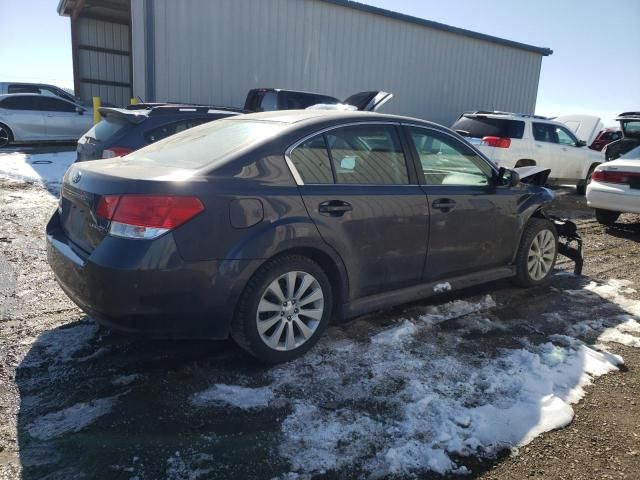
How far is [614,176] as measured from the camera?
779 cm

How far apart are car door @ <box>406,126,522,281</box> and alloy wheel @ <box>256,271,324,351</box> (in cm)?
105

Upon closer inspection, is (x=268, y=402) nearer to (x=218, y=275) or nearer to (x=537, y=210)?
(x=218, y=275)

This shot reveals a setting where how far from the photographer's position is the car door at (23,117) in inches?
531

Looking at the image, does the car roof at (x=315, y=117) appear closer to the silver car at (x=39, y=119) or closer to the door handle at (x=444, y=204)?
the door handle at (x=444, y=204)

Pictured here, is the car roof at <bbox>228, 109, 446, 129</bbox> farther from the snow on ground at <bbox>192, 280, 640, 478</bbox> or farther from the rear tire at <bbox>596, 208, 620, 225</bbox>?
the rear tire at <bbox>596, 208, 620, 225</bbox>

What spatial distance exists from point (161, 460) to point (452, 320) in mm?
2537

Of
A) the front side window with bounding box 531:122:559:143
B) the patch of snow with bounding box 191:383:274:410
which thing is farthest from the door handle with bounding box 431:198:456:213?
the front side window with bounding box 531:122:559:143

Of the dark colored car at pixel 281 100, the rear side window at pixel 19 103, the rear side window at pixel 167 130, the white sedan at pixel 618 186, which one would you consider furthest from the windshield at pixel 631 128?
the rear side window at pixel 19 103

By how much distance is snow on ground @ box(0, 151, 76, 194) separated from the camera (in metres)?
9.35

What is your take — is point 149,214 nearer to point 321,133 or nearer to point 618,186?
point 321,133

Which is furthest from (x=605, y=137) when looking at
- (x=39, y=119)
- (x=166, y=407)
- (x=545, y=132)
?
(x=166, y=407)

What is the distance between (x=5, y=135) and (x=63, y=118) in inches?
58.6

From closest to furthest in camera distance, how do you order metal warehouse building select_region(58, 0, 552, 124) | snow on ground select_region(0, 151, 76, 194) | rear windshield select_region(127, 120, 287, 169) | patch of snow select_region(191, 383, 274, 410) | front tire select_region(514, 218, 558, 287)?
patch of snow select_region(191, 383, 274, 410), rear windshield select_region(127, 120, 287, 169), front tire select_region(514, 218, 558, 287), snow on ground select_region(0, 151, 76, 194), metal warehouse building select_region(58, 0, 552, 124)

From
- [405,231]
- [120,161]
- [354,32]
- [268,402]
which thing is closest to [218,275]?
[268,402]
